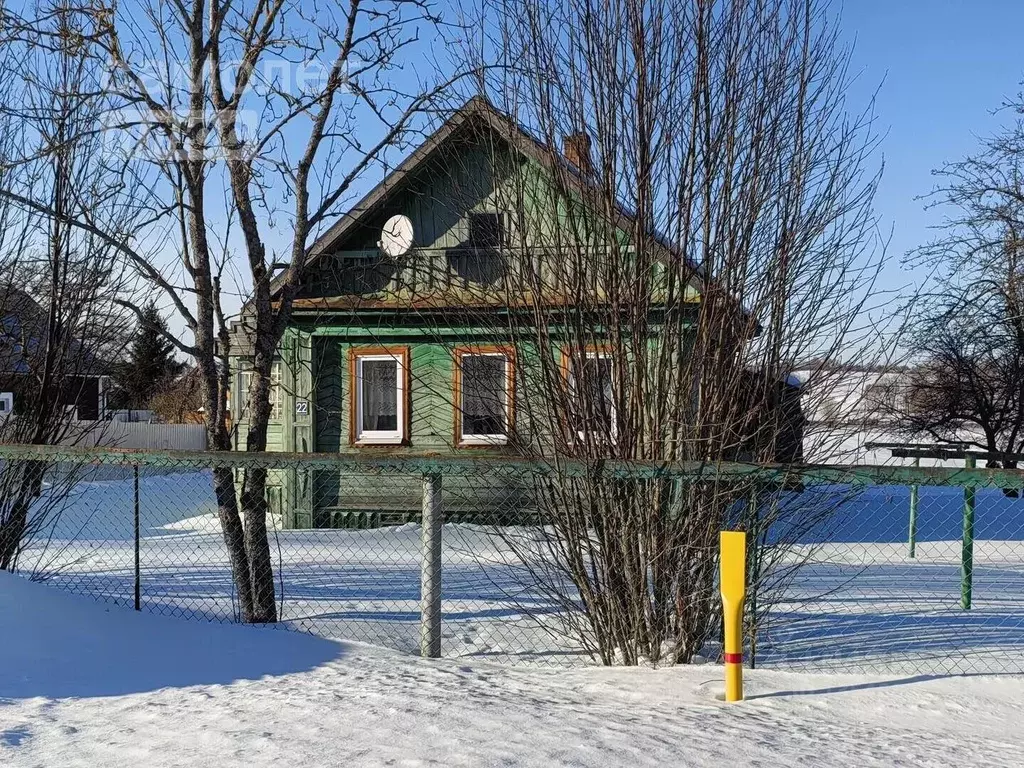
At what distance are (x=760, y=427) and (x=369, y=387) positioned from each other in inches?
399

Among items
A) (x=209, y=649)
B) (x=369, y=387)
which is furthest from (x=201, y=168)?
(x=369, y=387)

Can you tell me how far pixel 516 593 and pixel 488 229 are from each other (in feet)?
12.7

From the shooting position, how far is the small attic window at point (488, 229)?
5.51 metres

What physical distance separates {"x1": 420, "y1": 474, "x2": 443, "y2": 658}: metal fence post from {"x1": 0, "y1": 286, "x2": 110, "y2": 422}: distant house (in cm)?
483

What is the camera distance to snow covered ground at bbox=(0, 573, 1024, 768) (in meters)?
3.46

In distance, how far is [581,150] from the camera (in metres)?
4.97

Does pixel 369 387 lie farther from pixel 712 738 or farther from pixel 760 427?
pixel 712 738

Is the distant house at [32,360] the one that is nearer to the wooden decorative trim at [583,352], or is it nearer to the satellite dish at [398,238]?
the satellite dish at [398,238]

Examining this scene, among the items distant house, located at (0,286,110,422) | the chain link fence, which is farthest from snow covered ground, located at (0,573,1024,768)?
distant house, located at (0,286,110,422)

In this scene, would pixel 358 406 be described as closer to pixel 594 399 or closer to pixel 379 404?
pixel 379 404

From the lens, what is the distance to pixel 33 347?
8.55 meters

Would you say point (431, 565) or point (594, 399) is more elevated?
point (594, 399)

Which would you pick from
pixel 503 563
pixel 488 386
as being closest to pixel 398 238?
pixel 488 386

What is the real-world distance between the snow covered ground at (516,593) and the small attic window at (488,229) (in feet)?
6.51
